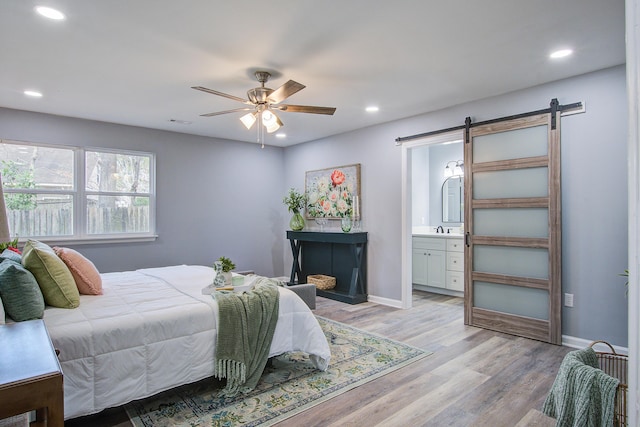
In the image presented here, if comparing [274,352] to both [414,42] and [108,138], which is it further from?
[108,138]

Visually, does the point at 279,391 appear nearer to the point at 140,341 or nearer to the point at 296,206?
the point at 140,341

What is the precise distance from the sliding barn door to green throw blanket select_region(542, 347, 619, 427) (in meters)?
2.33

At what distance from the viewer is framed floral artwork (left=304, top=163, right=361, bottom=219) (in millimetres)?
5309

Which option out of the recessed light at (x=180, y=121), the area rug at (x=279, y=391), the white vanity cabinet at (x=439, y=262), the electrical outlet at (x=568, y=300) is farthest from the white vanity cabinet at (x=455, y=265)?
the recessed light at (x=180, y=121)

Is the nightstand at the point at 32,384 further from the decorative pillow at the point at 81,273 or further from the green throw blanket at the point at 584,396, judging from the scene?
the green throw blanket at the point at 584,396

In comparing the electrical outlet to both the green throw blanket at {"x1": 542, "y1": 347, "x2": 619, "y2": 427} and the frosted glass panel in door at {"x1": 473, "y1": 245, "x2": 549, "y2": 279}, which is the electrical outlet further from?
the green throw blanket at {"x1": 542, "y1": 347, "x2": 619, "y2": 427}

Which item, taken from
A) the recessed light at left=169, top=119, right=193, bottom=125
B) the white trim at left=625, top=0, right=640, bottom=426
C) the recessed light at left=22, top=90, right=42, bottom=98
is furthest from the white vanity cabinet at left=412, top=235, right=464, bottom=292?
the recessed light at left=22, top=90, right=42, bottom=98

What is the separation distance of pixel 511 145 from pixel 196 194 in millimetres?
4285

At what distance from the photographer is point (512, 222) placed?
3.71 meters

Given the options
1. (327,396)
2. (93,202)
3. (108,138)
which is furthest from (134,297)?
(108,138)

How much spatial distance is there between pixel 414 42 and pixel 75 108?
3832mm

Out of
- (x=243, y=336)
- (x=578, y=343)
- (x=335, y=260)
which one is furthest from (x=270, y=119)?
(x=578, y=343)

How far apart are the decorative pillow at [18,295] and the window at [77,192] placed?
9.38 feet

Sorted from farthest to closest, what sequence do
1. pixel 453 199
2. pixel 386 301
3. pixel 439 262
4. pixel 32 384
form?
pixel 453 199 → pixel 439 262 → pixel 386 301 → pixel 32 384
